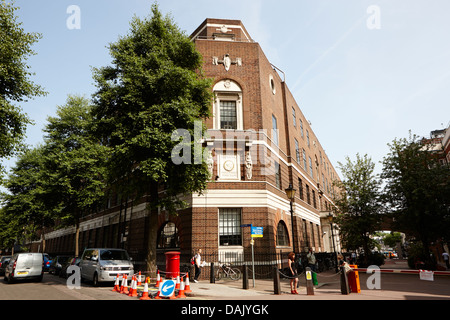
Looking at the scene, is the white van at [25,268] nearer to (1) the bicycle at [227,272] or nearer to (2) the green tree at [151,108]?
(2) the green tree at [151,108]

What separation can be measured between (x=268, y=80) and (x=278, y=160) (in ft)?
22.0

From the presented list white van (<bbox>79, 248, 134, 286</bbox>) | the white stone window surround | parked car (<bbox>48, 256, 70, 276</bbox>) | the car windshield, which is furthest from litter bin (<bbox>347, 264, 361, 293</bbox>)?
parked car (<bbox>48, 256, 70, 276</bbox>)

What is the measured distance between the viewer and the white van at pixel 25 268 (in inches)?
619

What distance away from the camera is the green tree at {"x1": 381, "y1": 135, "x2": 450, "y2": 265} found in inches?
800

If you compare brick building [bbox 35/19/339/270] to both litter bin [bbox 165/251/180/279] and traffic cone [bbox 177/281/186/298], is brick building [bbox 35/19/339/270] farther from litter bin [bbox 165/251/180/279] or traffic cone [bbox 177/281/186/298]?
traffic cone [bbox 177/281/186/298]

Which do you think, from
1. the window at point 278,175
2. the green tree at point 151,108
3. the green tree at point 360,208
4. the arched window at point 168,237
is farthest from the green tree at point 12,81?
the green tree at point 360,208

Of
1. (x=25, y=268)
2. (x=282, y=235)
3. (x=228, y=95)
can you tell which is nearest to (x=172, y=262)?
(x=25, y=268)

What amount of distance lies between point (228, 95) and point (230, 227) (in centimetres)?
936

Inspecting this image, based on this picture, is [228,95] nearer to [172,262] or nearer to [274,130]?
[274,130]

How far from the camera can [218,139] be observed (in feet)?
60.3

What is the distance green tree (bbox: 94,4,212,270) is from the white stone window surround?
3106 millimetres
